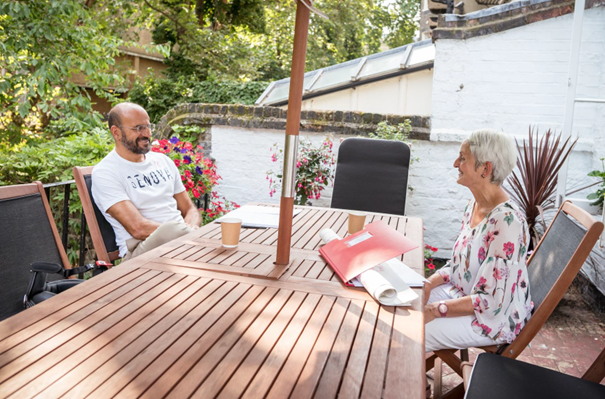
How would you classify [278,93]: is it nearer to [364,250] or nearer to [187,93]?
[187,93]

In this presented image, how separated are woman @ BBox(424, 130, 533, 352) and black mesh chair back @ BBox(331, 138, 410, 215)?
1.69m

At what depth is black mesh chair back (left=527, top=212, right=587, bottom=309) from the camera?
1.94 meters

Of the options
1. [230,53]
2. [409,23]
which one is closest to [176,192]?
[230,53]

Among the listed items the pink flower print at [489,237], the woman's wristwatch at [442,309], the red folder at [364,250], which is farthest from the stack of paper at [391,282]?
the pink flower print at [489,237]

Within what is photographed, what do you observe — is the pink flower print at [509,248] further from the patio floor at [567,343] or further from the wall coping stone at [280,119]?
the wall coping stone at [280,119]

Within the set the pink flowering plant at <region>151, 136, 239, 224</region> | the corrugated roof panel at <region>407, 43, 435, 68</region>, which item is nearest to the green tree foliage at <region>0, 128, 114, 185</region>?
the pink flowering plant at <region>151, 136, 239, 224</region>

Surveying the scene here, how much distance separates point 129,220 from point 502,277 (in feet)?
6.33

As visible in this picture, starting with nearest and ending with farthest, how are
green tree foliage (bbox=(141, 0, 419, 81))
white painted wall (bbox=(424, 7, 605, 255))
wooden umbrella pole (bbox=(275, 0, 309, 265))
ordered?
1. wooden umbrella pole (bbox=(275, 0, 309, 265))
2. white painted wall (bbox=(424, 7, 605, 255))
3. green tree foliage (bbox=(141, 0, 419, 81))

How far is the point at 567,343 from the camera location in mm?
3164

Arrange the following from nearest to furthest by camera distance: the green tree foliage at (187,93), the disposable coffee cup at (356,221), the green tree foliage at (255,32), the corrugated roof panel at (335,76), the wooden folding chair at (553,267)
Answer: the wooden folding chair at (553,267) → the disposable coffee cup at (356,221) → the corrugated roof panel at (335,76) → the green tree foliage at (187,93) → the green tree foliage at (255,32)

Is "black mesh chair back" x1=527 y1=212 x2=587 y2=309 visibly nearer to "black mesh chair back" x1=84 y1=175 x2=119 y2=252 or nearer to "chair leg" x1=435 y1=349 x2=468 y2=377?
"chair leg" x1=435 y1=349 x2=468 y2=377

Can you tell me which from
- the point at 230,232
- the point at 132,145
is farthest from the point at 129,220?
the point at 230,232

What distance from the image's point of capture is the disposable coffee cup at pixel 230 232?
2035 millimetres

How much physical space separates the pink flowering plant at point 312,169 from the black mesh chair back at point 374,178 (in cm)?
81
